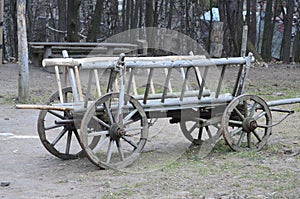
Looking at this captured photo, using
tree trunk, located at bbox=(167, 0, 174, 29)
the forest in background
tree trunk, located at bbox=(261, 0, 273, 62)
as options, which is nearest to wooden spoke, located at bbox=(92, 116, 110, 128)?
the forest in background

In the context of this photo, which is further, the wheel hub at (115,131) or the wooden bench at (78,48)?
the wooden bench at (78,48)

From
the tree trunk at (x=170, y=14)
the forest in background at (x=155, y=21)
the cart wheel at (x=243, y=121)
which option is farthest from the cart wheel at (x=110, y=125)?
the tree trunk at (x=170, y=14)

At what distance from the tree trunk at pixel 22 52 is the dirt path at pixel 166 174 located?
8.25 feet

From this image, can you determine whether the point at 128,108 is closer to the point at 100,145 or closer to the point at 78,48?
the point at 100,145

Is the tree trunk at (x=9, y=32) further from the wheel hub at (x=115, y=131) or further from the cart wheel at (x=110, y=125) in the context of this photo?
the wheel hub at (x=115, y=131)

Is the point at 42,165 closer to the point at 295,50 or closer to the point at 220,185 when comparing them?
the point at 220,185

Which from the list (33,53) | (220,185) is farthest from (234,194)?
(33,53)

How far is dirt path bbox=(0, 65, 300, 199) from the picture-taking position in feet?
16.8

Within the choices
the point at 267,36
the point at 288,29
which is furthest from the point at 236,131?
the point at 267,36

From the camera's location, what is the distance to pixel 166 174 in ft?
19.0

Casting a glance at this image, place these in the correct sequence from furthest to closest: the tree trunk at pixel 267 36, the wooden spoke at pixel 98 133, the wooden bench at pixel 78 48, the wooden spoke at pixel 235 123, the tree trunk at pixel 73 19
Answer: the tree trunk at pixel 267 36 < the tree trunk at pixel 73 19 < the wooden bench at pixel 78 48 < the wooden spoke at pixel 235 123 < the wooden spoke at pixel 98 133

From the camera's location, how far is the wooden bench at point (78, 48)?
15.3 m

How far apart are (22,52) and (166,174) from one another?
5600mm

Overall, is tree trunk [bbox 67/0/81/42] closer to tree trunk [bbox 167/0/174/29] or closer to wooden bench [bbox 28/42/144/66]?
wooden bench [bbox 28/42/144/66]
